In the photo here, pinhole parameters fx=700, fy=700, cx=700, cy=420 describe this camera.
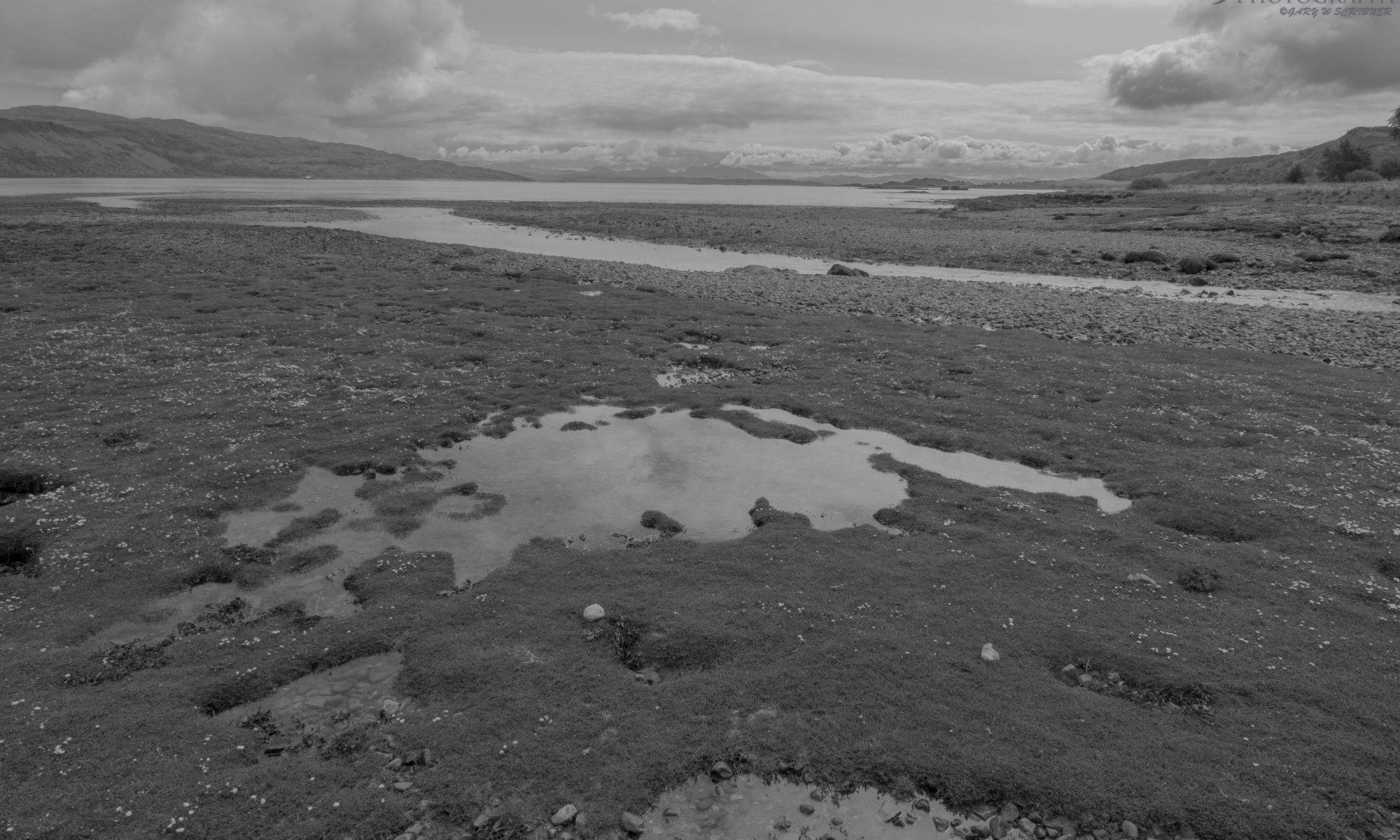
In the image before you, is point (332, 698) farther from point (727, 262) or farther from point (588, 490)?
point (727, 262)

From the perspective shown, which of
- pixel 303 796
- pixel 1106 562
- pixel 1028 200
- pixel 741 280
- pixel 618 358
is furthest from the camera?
pixel 1028 200

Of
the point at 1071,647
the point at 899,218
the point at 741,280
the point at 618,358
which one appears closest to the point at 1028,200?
the point at 899,218

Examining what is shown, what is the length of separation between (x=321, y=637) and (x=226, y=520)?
6.08 meters

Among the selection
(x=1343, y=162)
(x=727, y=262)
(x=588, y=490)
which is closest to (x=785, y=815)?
(x=588, y=490)

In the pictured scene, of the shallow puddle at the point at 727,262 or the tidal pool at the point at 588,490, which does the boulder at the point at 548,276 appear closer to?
the shallow puddle at the point at 727,262

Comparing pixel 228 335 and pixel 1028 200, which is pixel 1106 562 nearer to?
pixel 228 335

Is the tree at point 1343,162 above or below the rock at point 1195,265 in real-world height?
above

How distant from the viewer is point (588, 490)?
1791 cm

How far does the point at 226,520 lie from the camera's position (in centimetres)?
1572

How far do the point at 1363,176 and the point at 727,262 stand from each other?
6643 inches

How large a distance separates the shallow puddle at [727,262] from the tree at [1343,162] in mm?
163125

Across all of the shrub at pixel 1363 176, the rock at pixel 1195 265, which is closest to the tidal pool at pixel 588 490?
the rock at pixel 1195 265

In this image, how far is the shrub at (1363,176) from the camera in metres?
148

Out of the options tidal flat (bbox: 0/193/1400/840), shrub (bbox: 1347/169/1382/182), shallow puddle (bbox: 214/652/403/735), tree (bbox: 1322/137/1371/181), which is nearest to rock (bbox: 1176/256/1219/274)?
tidal flat (bbox: 0/193/1400/840)
